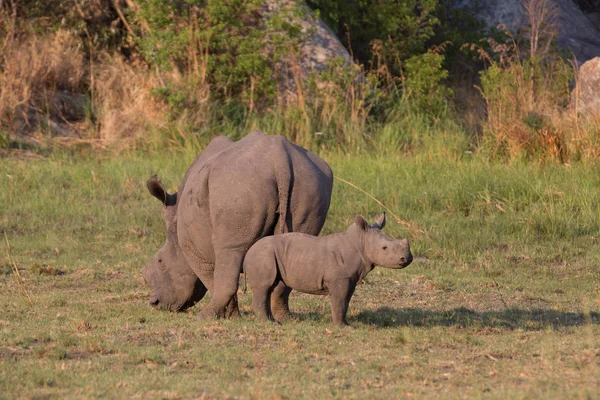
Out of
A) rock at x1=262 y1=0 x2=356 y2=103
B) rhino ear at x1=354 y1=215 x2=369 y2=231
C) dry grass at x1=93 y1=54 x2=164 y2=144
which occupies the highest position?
rhino ear at x1=354 y1=215 x2=369 y2=231

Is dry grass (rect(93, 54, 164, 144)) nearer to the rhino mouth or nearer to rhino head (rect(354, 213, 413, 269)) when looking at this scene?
rhino head (rect(354, 213, 413, 269))

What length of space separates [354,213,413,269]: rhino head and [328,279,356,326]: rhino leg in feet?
0.74

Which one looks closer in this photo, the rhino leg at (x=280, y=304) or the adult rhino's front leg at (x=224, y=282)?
the adult rhino's front leg at (x=224, y=282)

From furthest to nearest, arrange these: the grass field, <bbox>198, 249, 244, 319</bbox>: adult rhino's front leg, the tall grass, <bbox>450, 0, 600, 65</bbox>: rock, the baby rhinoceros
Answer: <bbox>450, 0, 600, 65</bbox>: rock
the tall grass
<bbox>198, 249, 244, 319</bbox>: adult rhino's front leg
the baby rhinoceros
the grass field

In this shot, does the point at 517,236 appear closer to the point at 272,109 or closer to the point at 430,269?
the point at 430,269

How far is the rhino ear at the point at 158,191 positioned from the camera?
7209 millimetres

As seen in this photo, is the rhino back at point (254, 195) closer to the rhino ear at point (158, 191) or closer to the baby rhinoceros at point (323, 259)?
the baby rhinoceros at point (323, 259)

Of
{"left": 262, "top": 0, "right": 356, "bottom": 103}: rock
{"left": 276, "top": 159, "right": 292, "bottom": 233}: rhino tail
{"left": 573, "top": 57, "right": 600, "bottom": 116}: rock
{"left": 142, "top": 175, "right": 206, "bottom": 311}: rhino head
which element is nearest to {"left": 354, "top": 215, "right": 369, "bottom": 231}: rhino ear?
{"left": 276, "top": 159, "right": 292, "bottom": 233}: rhino tail

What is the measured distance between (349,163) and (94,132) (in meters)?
4.32

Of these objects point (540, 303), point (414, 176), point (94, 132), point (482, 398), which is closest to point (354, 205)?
point (414, 176)

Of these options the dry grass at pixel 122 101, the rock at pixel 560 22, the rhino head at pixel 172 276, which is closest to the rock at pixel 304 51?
the dry grass at pixel 122 101

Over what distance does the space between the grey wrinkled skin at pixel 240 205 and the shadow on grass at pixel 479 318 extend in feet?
2.43

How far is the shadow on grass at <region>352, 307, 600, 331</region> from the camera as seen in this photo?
699 cm

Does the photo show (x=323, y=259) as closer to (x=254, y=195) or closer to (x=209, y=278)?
(x=254, y=195)
